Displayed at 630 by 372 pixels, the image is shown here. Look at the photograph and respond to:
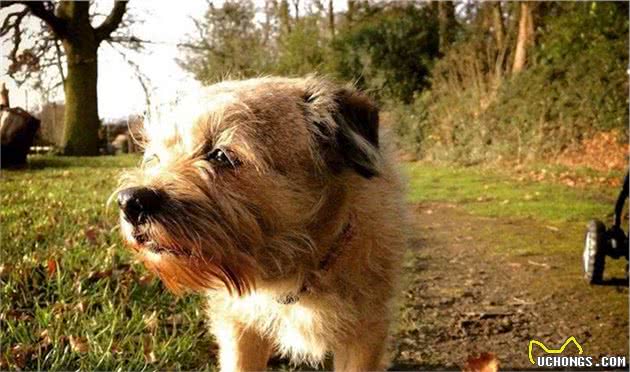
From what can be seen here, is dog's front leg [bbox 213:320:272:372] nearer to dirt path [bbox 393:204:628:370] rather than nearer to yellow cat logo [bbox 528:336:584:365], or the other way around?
dirt path [bbox 393:204:628:370]

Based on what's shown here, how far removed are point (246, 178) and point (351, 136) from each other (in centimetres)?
44

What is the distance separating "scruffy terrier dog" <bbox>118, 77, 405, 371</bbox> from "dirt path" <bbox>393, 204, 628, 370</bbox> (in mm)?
800

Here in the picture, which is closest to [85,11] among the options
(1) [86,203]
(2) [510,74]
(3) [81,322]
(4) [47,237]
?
(1) [86,203]

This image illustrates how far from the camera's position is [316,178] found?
7.57ft

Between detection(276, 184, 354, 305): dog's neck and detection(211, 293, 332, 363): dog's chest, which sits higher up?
detection(276, 184, 354, 305): dog's neck

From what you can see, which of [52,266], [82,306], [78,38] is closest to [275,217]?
[82,306]

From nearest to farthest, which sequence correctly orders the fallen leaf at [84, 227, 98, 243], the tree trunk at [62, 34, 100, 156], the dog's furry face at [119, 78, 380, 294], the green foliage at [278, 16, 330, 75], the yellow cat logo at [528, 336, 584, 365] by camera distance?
the dog's furry face at [119, 78, 380, 294] < the yellow cat logo at [528, 336, 584, 365] < the fallen leaf at [84, 227, 98, 243] < the tree trunk at [62, 34, 100, 156] < the green foliage at [278, 16, 330, 75]

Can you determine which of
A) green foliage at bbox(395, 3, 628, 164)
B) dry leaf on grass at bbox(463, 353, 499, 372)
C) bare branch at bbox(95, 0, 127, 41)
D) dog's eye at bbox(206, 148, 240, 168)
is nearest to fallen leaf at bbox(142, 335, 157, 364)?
dog's eye at bbox(206, 148, 240, 168)

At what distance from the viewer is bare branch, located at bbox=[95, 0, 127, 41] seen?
15.3 feet

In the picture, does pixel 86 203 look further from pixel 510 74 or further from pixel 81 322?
pixel 510 74

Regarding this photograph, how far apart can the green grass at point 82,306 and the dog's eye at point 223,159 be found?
3.17 ft

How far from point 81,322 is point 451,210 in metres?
5.68

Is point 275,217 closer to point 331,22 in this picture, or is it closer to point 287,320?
point 287,320

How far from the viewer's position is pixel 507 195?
7.98 m
